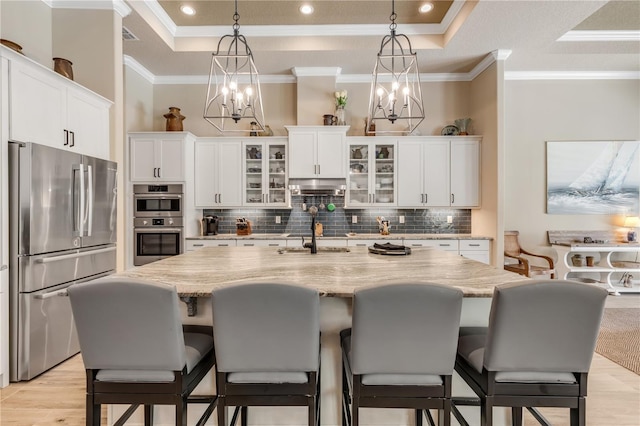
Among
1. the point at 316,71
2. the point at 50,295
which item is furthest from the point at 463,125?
the point at 50,295

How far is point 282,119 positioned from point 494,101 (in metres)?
2.99

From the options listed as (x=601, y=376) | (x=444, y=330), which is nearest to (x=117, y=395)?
(x=444, y=330)

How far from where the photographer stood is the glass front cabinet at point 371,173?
4914 mm

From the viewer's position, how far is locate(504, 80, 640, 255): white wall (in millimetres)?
5074

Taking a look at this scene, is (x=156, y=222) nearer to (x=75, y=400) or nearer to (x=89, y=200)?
(x=89, y=200)

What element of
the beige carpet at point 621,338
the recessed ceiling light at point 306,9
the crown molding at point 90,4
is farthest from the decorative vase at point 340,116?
the beige carpet at point 621,338

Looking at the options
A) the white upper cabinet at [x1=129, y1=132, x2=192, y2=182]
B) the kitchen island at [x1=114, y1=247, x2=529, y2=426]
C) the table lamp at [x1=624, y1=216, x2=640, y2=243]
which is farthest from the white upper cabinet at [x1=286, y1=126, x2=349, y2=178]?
the table lamp at [x1=624, y1=216, x2=640, y2=243]

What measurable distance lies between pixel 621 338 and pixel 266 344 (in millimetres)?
3885

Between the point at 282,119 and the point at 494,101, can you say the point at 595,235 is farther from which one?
the point at 282,119

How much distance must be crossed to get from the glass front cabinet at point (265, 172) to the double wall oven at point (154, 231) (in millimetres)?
1040

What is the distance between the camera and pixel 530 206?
16.7ft

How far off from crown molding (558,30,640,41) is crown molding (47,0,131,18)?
16.2 feet

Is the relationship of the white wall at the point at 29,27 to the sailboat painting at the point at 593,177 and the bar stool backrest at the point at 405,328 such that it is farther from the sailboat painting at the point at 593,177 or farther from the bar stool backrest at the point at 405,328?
the sailboat painting at the point at 593,177

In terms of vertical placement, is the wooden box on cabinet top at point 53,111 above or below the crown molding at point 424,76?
below
